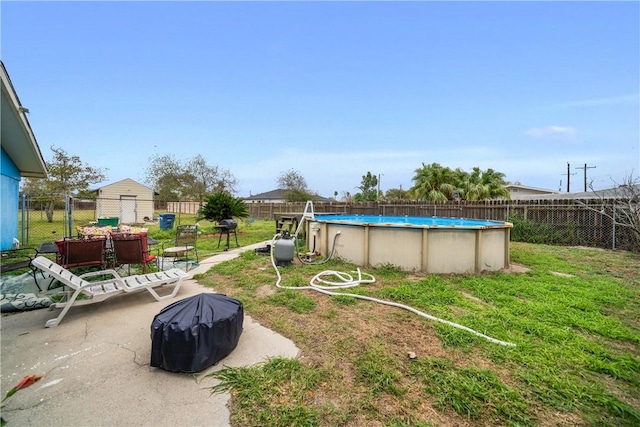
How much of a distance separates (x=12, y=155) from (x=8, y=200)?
1.52 metres

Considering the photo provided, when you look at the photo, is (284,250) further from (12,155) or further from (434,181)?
(434,181)

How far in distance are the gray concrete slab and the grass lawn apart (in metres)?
0.23

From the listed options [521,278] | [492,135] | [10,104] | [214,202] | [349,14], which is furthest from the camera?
[492,135]

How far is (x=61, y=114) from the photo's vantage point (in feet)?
37.9

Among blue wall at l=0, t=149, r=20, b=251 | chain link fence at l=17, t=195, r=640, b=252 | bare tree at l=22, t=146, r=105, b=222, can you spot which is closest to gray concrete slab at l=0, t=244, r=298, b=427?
chain link fence at l=17, t=195, r=640, b=252

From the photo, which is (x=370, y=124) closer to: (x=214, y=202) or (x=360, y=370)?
(x=214, y=202)

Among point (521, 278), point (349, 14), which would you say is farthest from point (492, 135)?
point (521, 278)

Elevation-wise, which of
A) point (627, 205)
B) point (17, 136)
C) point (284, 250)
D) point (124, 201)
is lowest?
point (284, 250)

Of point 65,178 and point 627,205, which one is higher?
point 65,178

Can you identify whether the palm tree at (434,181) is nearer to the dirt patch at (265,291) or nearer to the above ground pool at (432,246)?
the above ground pool at (432,246)

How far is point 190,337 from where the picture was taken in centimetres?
237

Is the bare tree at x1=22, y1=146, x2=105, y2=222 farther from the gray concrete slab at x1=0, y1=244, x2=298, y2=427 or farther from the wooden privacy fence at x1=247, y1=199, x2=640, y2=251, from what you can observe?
the gray concrete slab at x1=0, y1=244, x2=298, y2=427

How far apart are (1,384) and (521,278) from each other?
724 centimetres

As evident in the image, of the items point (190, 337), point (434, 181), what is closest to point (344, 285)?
point (190, 337)
